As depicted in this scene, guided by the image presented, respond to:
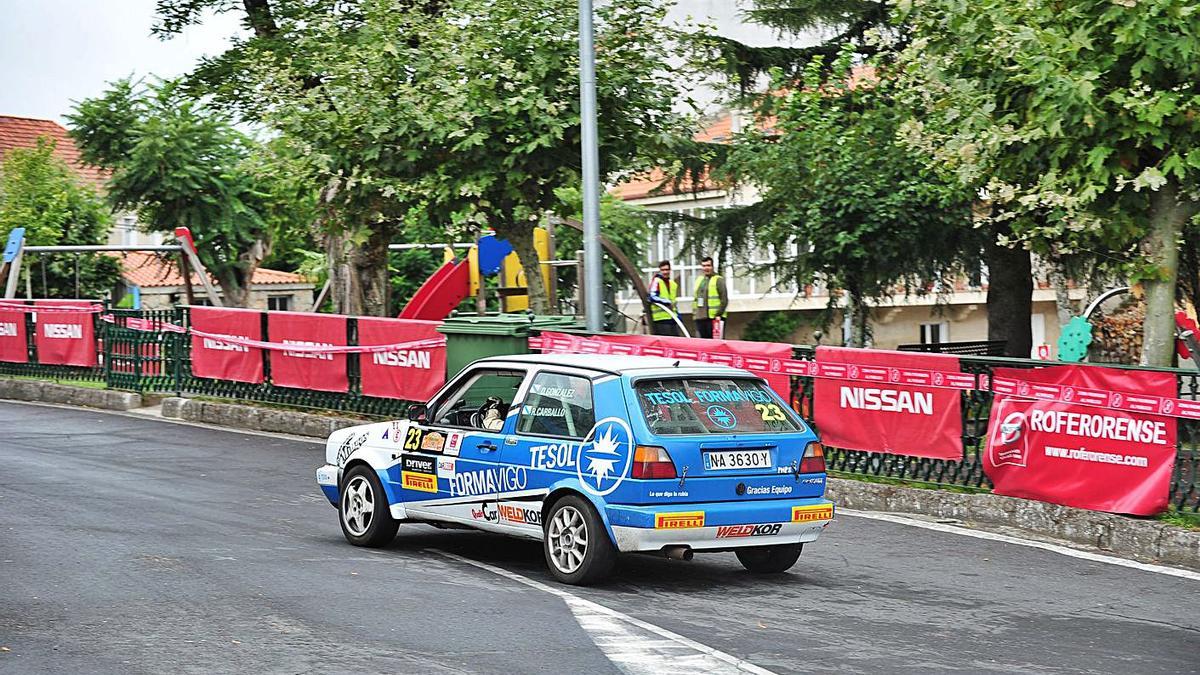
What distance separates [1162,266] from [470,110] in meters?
8.28

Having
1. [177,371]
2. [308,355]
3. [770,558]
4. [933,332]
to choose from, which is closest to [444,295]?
[177,371]

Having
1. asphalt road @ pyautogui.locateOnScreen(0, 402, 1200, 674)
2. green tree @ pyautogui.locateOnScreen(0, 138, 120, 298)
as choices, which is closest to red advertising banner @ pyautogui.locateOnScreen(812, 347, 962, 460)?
asphalt road @ pyautogui.locateOnScreen(0, 402, 1200, 674)

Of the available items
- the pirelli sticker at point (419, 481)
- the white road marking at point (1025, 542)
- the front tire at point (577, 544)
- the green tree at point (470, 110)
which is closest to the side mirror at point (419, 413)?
the pirelli sticker at point (419, 481)

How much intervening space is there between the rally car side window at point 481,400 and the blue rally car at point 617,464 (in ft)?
0.04

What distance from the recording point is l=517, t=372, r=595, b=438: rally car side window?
9641 mm

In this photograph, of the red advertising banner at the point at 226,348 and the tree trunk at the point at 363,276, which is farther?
the tree trunk at the point at 363,276

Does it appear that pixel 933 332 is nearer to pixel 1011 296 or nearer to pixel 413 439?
pixel 1011 296

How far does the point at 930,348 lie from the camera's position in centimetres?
1922

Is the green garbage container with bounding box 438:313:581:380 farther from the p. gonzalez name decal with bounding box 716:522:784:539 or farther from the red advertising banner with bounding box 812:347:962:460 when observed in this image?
the p. gonzalez name decal with bounding box 716:522:784:539

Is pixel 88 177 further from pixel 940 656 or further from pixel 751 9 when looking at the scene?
pixel 940 656

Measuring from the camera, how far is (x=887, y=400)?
13.7 meters

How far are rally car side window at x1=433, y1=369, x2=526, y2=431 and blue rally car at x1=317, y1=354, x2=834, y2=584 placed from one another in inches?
0.5

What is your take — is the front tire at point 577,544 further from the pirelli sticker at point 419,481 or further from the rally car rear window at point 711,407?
the pirelli sticker at point 419,481

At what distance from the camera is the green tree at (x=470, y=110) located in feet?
61.3
